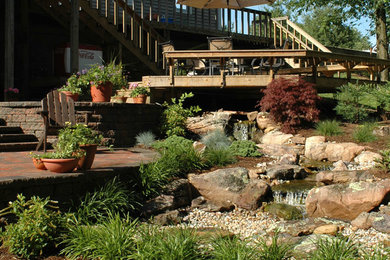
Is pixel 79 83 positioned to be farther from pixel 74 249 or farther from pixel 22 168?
pixel 74 249

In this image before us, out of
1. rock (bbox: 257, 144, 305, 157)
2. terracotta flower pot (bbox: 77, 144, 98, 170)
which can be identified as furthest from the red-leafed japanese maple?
terracotta flower pot (bbox: 77, 144, 98, 170)

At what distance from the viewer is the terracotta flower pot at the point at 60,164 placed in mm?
5211

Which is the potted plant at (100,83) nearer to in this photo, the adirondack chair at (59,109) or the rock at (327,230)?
the adirondack chair at (59,109)

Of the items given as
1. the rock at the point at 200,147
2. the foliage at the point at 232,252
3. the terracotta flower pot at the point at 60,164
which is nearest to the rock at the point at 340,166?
the rock at the point at 200,147

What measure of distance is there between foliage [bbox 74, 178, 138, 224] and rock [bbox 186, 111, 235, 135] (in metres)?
4.59

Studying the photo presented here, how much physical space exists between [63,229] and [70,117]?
127 inches

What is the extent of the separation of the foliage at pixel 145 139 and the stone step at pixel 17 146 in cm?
198

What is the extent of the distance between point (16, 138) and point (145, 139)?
2.40m

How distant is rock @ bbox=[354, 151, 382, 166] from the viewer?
840 centimetres

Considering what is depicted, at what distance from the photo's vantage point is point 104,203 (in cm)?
529

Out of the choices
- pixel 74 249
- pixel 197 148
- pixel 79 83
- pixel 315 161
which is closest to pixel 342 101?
pixel 315 161

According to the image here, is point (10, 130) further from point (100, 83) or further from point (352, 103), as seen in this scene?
point (352, 103)

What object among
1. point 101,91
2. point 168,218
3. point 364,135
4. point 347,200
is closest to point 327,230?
point 347,200

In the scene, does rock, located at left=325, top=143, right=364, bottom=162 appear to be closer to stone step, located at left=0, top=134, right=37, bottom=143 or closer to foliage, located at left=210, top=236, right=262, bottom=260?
foliage, located at left=210, top=236, right=262, bottom=260
